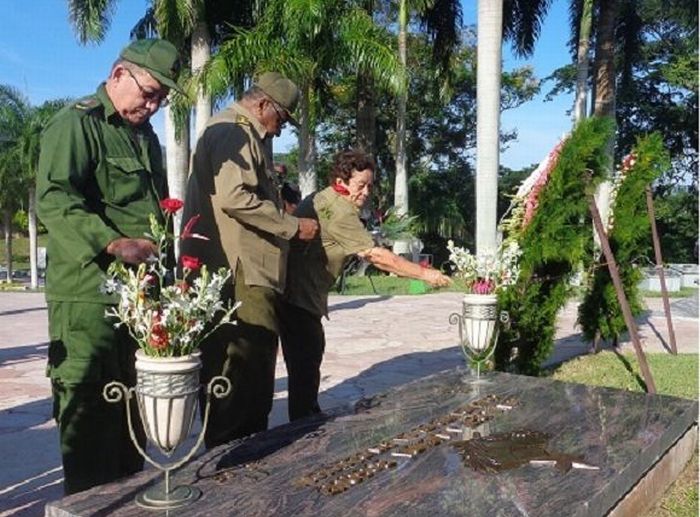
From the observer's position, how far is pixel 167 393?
2.04m

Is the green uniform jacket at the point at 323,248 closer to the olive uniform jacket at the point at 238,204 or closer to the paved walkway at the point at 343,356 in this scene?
the olive uniform jacket at the point at 238,204

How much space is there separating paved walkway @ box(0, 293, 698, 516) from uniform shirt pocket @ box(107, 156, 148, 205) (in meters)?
1.48

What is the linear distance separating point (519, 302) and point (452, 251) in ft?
4.08

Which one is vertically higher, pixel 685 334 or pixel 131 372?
pixel 131 372

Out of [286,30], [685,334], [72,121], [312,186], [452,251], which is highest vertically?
[286,30]

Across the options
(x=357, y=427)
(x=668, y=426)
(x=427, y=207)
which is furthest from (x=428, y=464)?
(x=427, y=207)

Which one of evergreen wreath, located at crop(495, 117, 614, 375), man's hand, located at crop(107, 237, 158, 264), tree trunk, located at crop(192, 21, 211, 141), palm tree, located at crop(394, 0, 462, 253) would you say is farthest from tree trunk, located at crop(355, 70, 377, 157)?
man's hand, located at crop(107, 237, 158, 264)

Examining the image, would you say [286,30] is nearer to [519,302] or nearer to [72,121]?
[519,302]

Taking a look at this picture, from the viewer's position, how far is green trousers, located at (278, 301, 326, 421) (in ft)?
12.3

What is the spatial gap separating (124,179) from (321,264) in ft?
4.18

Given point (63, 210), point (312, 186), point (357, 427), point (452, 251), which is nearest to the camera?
point (63, 210)

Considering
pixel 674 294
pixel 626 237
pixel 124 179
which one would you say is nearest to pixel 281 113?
pixel 124 179

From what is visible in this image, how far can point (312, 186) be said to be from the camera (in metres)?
17.0

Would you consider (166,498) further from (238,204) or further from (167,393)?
(238,204)
